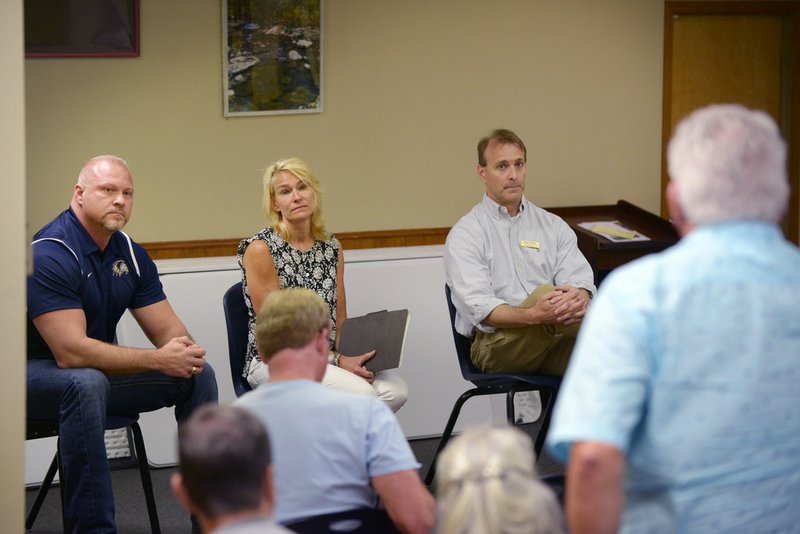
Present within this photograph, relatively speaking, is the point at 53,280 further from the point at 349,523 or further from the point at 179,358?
the point at 349,523

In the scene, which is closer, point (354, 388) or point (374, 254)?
point (354, 388)

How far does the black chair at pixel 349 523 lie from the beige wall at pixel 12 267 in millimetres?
1026

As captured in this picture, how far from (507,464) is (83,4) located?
3.92m

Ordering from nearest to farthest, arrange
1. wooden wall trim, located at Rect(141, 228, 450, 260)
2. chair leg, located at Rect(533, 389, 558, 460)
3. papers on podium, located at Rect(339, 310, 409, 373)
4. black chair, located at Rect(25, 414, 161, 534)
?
black chair, located at Rect(25, 414, 161, 534)
papers on podium, located at Rect(339, 310, 409, 373)
chair leg, located at Rect(533, 389, 558, 460)
wooden wall trim, located at Rect(141, 228, 450, 260)

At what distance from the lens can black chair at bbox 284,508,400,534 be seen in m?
2.09

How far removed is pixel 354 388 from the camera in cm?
364

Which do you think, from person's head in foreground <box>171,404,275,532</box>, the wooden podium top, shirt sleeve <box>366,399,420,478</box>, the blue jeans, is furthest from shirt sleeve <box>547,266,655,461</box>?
the wooden podium top

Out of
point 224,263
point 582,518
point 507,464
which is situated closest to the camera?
point 507,464

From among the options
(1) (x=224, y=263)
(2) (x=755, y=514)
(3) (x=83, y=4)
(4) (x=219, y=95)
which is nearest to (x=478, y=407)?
(1) (x=224, y=263)

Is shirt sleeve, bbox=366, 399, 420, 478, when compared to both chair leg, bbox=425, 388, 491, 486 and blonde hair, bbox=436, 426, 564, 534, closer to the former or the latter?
blonde hair, bbox=436, 426, 564, 534

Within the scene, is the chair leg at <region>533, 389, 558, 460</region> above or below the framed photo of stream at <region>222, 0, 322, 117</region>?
below

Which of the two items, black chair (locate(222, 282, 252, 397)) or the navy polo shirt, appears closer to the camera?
the navy polo shirt

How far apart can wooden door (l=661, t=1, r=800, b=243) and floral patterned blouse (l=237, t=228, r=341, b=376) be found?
2589 mm

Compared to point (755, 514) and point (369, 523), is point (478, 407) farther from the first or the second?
point (755, 514)
